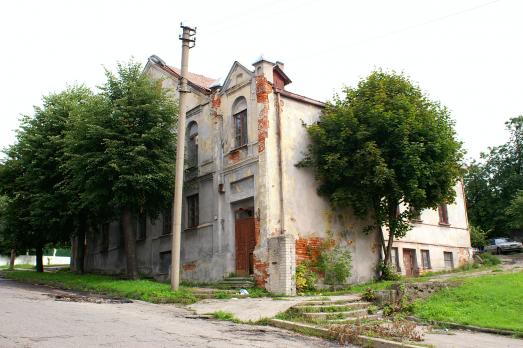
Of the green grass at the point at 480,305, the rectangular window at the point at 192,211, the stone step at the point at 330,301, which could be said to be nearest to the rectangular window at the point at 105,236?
the rectangular window at the point at 192,211

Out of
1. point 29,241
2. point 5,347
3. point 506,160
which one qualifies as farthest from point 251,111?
point 506,160

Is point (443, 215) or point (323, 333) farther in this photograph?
point (443, 215)

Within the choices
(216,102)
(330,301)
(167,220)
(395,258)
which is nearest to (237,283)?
(330,301)

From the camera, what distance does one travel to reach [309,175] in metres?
19.5

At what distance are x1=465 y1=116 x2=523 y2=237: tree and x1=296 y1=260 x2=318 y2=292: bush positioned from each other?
1304 inches

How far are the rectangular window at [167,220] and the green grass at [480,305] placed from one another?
43.3 ft

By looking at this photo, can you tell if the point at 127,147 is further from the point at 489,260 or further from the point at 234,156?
the point at 489,260

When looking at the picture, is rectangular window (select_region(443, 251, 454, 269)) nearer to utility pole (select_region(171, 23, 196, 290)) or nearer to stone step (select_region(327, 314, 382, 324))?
stone step (select_region(327, 314, 382, 324))

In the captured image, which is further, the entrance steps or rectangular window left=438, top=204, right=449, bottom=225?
rectangular window left=438, top=204, right=449, bottom=225

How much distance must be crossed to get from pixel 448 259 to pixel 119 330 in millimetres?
21393

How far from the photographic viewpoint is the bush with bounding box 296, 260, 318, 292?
1720cm

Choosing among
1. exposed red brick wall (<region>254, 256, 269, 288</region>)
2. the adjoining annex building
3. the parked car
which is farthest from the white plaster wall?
the parked car

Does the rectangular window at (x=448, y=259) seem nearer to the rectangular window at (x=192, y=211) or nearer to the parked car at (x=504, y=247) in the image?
the rectangular window at (x=192, y=211)

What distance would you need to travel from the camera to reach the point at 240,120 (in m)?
20.2
